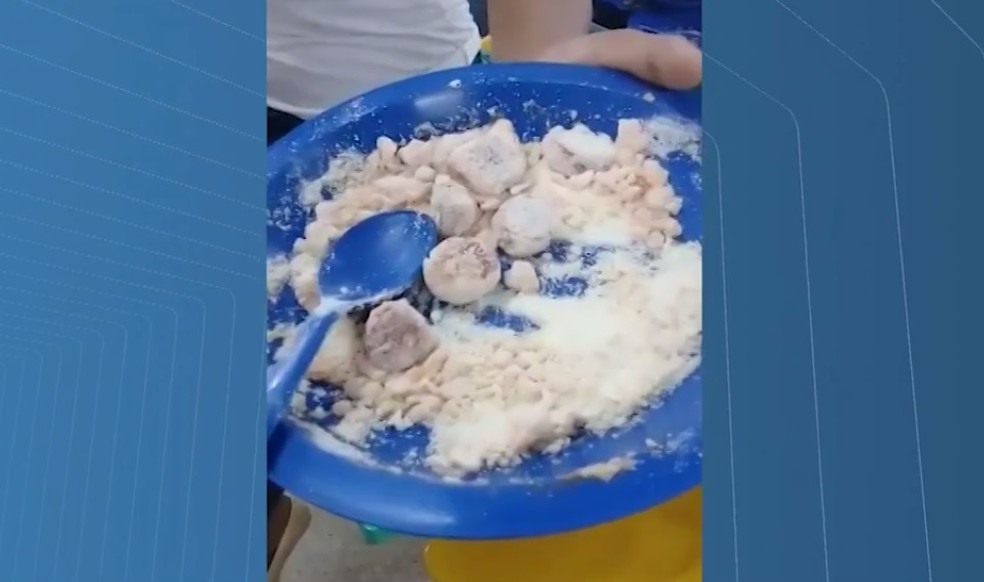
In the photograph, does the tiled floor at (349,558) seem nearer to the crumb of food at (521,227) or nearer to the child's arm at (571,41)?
the crumb of food at (521,227)

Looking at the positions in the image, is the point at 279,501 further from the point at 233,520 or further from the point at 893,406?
the point at 893,406

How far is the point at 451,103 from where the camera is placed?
60 cm

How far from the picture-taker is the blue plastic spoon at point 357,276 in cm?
56

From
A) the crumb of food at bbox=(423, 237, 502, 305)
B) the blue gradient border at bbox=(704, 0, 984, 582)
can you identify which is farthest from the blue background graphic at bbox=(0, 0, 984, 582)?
the crumb of food at bbox=(423, 237, 502, 305)

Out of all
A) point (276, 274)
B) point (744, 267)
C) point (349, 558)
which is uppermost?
point (744, 267)

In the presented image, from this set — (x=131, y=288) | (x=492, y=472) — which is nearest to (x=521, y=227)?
(x=492, y=472)

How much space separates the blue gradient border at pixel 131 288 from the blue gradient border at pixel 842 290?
26 centimetres

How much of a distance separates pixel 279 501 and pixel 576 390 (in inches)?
6.4

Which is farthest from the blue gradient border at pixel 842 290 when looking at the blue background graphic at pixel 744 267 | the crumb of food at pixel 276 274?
the crumb of food at pixel 276 274

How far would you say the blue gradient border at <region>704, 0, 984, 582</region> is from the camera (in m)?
0.42

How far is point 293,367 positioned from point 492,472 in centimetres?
12

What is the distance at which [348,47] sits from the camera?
2.01ft

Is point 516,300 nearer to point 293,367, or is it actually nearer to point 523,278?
point 523,278

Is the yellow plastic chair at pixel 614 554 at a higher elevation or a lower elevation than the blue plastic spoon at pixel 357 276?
lower
